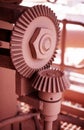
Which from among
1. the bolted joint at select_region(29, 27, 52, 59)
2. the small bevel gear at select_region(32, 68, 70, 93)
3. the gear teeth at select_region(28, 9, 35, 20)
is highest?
the gear teeth at select_region(28, 9, 35, 20)

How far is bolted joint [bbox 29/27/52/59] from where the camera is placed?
0.53 m

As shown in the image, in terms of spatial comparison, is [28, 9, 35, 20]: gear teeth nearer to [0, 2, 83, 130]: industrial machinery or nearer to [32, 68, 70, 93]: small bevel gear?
[0, 2, 83, 130]: industrial machinery

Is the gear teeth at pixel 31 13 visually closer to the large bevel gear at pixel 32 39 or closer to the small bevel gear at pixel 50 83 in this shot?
the large bevel gear at pixel 32 39

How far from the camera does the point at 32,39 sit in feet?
1.74

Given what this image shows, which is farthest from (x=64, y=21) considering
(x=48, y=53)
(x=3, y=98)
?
(x=48, y=53)

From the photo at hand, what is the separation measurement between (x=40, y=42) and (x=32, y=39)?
0.02 m

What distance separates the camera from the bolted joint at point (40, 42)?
528mm

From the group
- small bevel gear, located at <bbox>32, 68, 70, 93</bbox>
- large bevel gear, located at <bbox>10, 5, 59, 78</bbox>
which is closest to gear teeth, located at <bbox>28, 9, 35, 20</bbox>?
large bevel gear, located at <bbox>10, 5, 59, 78</bbox>

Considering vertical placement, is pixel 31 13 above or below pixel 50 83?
above

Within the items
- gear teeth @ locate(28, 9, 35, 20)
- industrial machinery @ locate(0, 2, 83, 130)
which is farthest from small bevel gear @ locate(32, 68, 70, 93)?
gear teeth @ locate(28, 9, 35, 20)

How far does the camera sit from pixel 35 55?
54 cm

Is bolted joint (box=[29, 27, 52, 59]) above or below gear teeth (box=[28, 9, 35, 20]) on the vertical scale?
below

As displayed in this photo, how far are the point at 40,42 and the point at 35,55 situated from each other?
0.03 metres

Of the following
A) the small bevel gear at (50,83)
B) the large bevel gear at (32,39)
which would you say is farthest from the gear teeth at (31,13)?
the small bevel gear at (50,83)
